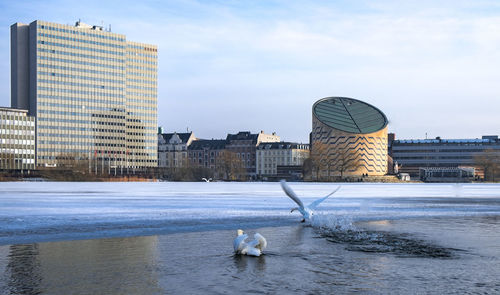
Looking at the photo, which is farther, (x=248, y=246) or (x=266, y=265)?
(x=248, y=246)

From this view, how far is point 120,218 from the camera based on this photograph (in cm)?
2884

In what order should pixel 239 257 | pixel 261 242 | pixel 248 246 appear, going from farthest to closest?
pixel 261 242, pixel 248 246, pixel 239 257

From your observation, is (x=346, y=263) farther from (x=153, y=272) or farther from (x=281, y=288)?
(x=153, y=272)

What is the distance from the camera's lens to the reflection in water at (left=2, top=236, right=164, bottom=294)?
12893mm

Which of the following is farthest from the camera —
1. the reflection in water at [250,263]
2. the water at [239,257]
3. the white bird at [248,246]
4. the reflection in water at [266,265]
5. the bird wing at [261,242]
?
the bird wing at [261,242]

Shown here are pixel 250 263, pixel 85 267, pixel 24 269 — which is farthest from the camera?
pixel 250 263

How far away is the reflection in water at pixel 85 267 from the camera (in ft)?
42.3

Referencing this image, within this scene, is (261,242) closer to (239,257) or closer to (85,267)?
(239,257)

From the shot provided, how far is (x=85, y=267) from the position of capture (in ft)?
50.5

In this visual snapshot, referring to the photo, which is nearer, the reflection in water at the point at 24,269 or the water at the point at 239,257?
the reflection in water at the point at 24,269

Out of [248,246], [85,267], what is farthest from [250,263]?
[85,267]

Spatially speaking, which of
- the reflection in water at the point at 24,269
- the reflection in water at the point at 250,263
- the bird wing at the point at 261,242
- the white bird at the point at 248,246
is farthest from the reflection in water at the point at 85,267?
the bird wing at the point at 261,242

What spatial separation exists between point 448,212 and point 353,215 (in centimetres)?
665

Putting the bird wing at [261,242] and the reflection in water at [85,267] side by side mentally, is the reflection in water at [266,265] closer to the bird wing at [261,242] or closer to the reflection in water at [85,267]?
the reflection in water at [85,267]
